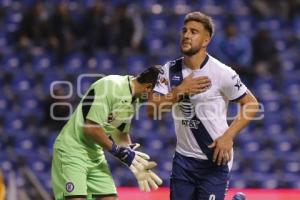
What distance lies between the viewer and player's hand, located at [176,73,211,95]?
6531mm

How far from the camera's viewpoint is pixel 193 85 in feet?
21.5

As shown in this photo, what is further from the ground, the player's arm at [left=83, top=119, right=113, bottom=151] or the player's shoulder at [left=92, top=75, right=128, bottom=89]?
the player's shoulder at [left=92, top=75, right=128, bottom=89]

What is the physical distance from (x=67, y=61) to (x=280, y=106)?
346 cm

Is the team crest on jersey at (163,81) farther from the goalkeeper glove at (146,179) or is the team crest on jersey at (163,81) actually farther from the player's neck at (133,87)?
the goalkeeper glove at (146,179)

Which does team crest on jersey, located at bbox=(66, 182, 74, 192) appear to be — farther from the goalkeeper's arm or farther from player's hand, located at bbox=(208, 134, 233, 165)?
player's hand, located at bbox=(208, 134, 233, 165)

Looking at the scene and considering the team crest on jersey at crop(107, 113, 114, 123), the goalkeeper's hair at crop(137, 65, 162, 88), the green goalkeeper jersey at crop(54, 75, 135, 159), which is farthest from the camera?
the team crest on jersey at crop(107, 113, 114, 123)

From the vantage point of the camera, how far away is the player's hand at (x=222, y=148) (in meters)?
6.55

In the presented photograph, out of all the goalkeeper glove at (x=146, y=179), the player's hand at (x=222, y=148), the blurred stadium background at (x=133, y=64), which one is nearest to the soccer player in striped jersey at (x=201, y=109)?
the player's hand at (x=222, y=148)

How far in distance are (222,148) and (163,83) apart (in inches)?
28.5

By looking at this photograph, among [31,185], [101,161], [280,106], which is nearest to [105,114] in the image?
[101,161]

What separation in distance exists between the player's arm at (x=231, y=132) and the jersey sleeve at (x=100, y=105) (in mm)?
970

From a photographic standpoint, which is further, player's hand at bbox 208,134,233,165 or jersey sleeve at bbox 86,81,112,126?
jersey sleeve at bbox 86,81,112,126

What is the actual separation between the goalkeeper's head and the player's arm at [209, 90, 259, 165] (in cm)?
74

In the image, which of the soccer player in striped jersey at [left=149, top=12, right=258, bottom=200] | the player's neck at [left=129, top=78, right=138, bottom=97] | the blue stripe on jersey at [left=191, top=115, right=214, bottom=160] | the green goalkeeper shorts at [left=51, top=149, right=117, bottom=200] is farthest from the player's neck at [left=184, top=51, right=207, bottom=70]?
the green goalkeeper shorts at [left=51, top=149, right=117, bottom=200]
